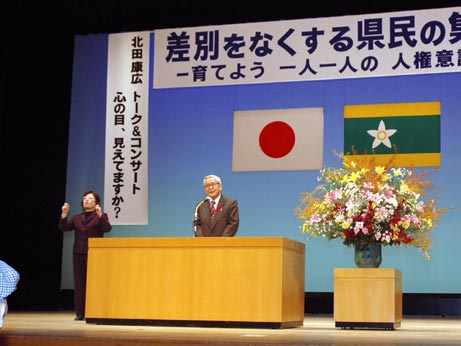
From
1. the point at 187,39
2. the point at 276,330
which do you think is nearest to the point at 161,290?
the point at 276,330

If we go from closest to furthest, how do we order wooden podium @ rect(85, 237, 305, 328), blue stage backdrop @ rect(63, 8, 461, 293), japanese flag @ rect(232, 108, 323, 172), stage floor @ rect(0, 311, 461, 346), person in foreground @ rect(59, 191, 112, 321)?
stage floor @ rect(0, 311, 461, 346) < wooden podium @ rect(85, 237, 305, 328) < person in foreground @ rect(59, 191, 112, 321) < blue stage backdrop @ rect(63, 8, 461, 293) < japanese flag @ rect(232, 108, 323, 172)

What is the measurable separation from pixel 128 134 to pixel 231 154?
3.70ft

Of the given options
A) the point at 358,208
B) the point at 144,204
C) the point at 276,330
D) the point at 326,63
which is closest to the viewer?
the point at 276,330

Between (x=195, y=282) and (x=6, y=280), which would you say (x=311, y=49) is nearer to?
(x=195, y=282)

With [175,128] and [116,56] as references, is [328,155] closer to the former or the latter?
[175,128]

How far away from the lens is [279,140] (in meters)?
9.06

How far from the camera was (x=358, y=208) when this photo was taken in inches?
241

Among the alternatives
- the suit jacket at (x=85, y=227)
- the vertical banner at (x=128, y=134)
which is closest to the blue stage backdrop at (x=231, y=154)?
the vertical banner at (x=128, y=134)

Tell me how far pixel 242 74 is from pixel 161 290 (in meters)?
3.49

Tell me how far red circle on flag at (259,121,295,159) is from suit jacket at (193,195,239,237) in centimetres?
251

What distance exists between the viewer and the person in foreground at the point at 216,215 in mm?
6602

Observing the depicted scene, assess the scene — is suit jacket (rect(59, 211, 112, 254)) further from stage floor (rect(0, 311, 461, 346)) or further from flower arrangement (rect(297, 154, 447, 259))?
flower arrangement (rect(297, 154, 447, 259))

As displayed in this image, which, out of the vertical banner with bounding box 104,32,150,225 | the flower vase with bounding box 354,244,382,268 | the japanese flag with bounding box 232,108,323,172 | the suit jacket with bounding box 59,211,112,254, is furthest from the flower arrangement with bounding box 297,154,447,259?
the vertical banner with bounding box 104,32,150,225

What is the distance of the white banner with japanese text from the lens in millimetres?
8391
